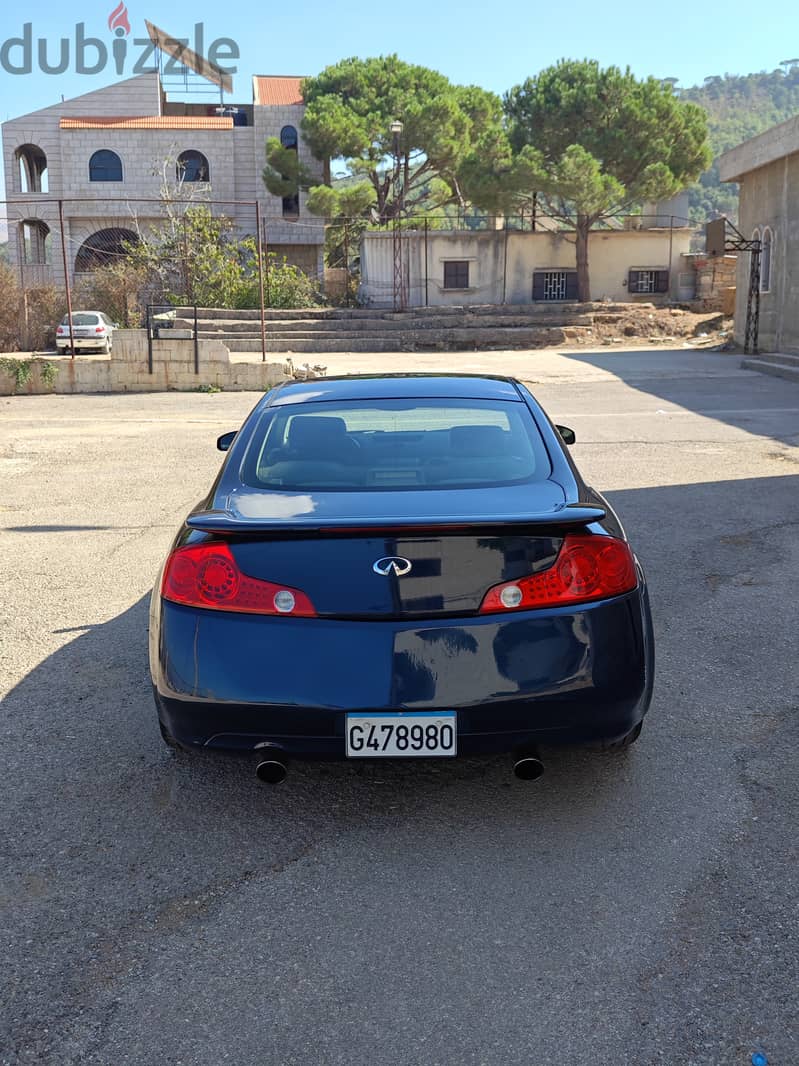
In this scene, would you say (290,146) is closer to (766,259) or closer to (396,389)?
(766,259)

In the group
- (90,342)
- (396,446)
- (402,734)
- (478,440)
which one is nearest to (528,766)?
(402,734)

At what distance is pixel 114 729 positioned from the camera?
4.08 metres

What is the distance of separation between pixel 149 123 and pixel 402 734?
49.9 metres

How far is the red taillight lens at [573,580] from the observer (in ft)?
10.1

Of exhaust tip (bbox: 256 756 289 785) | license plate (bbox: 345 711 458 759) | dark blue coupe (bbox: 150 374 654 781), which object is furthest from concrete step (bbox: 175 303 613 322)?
license plate (bbox: 345 711 458 759)

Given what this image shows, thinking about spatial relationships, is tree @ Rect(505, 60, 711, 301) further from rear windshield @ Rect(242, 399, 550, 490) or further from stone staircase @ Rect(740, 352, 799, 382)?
rear windshield @ Rect(242, 399, 550, 490)

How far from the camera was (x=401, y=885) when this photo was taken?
2.92 metres

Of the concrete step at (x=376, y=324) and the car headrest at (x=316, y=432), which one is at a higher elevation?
the concrete step at (x=376, y=324)

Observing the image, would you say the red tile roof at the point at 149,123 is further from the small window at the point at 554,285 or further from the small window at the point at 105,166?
the small window at the point at 554,285

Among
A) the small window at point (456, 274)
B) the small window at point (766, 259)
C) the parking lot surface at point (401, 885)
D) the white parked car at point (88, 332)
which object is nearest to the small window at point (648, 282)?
the small window at point (456, 274)

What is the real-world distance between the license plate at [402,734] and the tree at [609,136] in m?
39.0

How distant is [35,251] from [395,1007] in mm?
50727

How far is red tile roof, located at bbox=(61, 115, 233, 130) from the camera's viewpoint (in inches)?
1836

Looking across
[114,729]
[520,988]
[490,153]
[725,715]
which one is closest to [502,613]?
[520,988]
